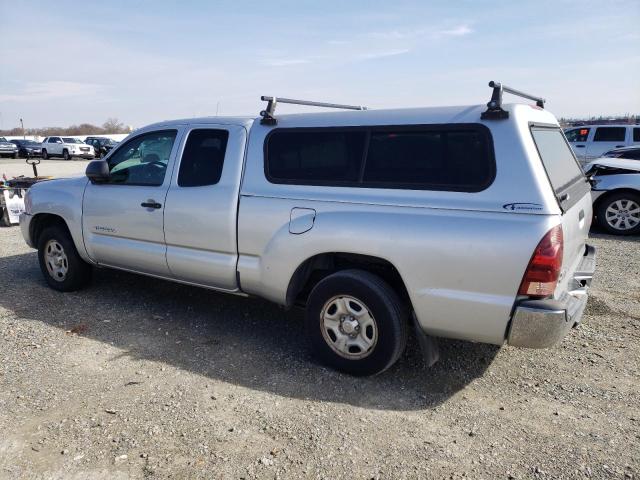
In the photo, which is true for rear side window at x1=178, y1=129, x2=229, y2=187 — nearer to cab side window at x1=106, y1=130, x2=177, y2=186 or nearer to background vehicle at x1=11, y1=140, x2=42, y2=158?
cab side window at x1=106, y1=130, x2=177, y2=186

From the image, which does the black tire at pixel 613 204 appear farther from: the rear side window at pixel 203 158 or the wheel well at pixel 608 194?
the rear side window at pixel 203 158

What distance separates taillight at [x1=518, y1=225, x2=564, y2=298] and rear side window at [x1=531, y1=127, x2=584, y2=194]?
1.28ft

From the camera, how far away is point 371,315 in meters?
3.52

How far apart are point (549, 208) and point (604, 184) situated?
6.70 metres

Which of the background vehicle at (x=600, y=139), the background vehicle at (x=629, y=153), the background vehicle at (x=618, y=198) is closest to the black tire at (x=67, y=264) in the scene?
the background vehicle at (x=618, y=198)

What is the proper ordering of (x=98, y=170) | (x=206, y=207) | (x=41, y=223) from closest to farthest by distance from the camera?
(x=206, y=207) → (x=98, y=170) → (x=41, y=223)

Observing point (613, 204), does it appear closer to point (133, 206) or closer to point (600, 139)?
point (600, 139)

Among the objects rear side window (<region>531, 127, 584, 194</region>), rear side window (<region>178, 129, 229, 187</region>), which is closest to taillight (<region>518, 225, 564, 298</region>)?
rear side window (<region>531, 127, 584, 194</region>)

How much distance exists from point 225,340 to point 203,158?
1.61m

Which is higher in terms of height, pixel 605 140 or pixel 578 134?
pixel 578 134

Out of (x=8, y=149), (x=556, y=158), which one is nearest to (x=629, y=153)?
(x=556, y=158)

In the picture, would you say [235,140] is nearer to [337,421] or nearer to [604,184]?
[337,421]

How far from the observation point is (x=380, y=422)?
125 inches

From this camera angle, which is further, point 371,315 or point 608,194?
point 608,194
